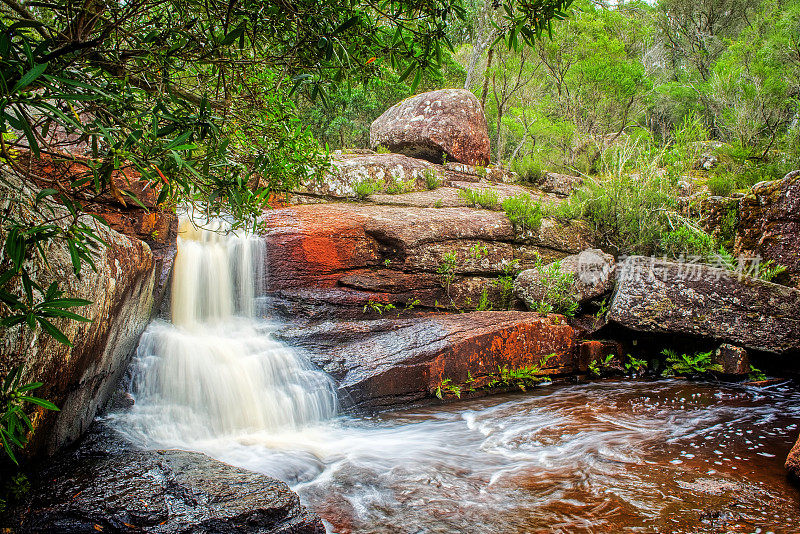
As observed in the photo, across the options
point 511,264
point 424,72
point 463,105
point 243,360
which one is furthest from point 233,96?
point 463,105

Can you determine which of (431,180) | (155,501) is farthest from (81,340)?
(431,180)

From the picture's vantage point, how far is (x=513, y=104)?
72.9 ft

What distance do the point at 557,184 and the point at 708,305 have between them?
23.4 feet

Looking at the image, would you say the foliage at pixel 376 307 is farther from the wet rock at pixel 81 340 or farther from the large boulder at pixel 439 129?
the large boulder at pixel 439 129

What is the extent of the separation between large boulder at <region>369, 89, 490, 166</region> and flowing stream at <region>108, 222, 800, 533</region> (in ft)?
25.5

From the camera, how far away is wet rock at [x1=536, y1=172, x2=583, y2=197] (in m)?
13.1

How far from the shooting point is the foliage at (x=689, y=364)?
22.1 ft

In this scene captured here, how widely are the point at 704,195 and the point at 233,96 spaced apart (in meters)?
9.24

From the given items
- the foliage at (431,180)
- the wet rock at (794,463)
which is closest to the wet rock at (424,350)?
the wet rock at (794,463)

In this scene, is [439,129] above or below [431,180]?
above

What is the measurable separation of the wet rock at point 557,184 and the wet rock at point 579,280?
210 inches

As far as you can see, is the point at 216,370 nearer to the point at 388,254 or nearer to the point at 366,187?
the point at 388,254

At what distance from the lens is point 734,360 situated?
6.57 metres

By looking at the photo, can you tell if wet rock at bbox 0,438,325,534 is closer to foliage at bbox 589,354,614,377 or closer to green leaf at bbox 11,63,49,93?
green leaf at bbox 11,63,49,93
